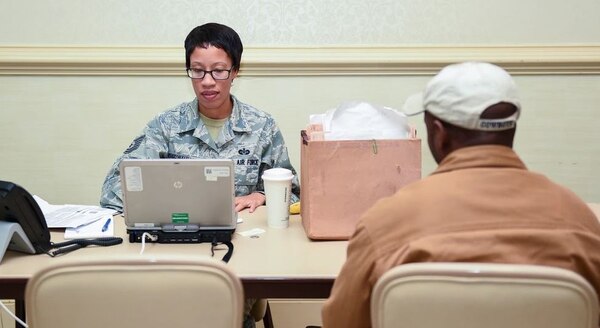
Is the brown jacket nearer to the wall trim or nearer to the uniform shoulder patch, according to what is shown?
the uniform shoulder patch

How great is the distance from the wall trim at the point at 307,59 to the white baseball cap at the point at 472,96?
1775mm

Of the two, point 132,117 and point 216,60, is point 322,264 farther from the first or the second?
point 132,117

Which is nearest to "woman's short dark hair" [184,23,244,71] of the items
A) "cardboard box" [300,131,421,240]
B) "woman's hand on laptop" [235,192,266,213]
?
"woman's hand on laptop" [235,192,266,213]

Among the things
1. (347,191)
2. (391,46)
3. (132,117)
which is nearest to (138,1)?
(132,117)

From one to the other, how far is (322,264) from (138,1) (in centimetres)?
189

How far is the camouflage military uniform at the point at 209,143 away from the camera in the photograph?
2.17 m

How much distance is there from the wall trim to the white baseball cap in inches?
69.9

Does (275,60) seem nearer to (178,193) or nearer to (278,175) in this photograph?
(278,175)

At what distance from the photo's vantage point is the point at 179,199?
1569 mm

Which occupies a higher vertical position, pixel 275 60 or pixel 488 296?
pixel 275 60

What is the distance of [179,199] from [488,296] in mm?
903

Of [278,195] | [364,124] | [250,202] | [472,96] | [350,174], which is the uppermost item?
[472,96]

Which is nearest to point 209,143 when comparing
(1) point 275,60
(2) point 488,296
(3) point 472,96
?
(1) point 275,60

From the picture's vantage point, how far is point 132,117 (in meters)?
2.90
